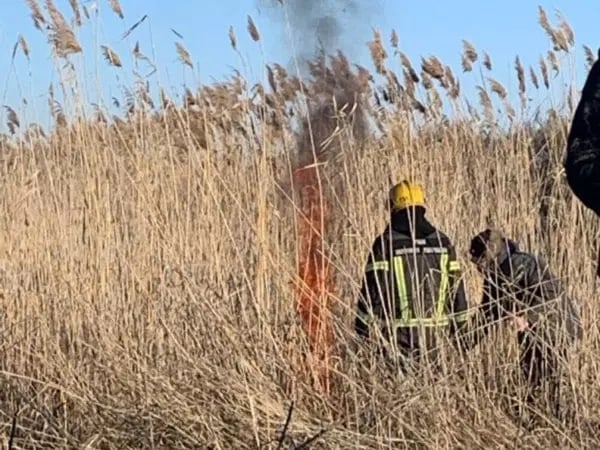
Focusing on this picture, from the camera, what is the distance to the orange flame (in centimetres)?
515

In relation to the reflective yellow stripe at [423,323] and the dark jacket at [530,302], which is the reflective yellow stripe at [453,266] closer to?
the dark jacket at [530,302]

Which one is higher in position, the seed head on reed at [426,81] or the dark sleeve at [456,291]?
the seed head on reed at [426,81]

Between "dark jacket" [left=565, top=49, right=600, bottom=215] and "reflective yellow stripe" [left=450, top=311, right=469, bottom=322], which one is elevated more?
Answer: "dark jacket" [left=565, top=49, right=600, bottom=215]

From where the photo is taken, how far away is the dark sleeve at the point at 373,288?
17.1 feet

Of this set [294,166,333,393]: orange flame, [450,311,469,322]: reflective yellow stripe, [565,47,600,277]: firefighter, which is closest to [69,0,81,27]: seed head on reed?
[294,166,333,393]: orange flame

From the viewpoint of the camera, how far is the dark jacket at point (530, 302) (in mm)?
5039

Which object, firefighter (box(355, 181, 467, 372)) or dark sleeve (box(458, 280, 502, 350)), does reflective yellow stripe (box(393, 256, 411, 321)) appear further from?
dark sleeve (box(458, 280, 502, 350))

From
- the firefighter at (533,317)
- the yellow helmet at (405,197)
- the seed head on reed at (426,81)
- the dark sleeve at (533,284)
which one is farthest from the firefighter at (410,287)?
the seed head on reed at (426,81)

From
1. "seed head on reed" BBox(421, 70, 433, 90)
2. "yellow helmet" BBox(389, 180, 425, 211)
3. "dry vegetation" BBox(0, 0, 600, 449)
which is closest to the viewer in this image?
"dry vegetation" BBox(0, 0, 600, 449)

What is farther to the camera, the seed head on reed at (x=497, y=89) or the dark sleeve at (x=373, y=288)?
the seed head on reed at (x=497, y=89)

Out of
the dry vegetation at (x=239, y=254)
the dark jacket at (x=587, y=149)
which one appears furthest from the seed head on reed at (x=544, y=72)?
the dark jacket at (x=587, y=149)

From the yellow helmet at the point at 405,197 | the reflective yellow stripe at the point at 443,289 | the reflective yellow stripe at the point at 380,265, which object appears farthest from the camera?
the yellow helmet at the point at 405,197

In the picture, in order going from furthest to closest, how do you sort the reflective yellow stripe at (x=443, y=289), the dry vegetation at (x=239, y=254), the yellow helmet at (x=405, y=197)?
the yellow helmet at (x=405, y=197) < the reflective yellow stripe at (x=443, y=289) < the dry vegetation at (x=239, y=254)

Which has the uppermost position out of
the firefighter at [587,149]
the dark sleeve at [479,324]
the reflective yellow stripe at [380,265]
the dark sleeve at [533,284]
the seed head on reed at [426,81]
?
the seed head on reed at [426,81]
